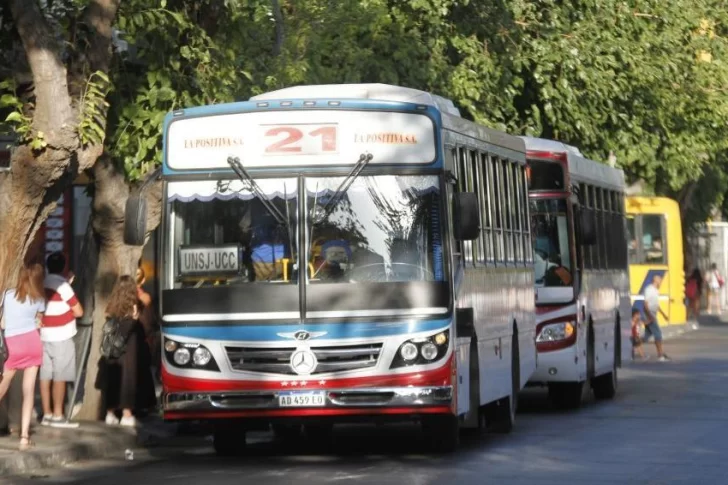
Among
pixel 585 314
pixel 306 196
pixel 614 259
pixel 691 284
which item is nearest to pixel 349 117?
pixel 306 196

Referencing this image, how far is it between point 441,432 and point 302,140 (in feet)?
8.87

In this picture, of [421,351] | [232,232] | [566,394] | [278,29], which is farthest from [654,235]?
[232,232]

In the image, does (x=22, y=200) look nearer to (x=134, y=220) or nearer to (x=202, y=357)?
(x=134, y=220)

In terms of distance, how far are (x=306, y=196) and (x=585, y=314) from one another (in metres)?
7.84

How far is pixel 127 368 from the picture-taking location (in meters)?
18.2

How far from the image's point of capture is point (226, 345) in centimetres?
1391

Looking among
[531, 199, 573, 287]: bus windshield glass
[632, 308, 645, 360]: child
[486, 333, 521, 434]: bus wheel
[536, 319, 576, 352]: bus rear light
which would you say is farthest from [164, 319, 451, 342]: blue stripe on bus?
[632, 308, 645, 360]: child

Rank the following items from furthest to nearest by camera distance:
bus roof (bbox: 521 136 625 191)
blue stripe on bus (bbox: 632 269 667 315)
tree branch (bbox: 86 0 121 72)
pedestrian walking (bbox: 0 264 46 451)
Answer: blue stripe on bus (bbox: 632 269 667 315) → bus roof (bbox: 521 136 625 191) → tree branch (bbox: 86 0 121 72) → pedestrian walking (bbox: 0 264 46 451)

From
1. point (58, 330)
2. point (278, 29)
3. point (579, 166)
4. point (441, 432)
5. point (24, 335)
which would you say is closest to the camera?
point (441, 432)

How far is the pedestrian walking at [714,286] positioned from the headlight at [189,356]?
47.6 metres

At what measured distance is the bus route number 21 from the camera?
46.2ft

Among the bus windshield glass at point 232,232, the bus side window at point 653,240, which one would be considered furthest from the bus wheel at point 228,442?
the bus side window at point 653,240

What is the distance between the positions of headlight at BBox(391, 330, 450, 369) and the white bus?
0.04ft

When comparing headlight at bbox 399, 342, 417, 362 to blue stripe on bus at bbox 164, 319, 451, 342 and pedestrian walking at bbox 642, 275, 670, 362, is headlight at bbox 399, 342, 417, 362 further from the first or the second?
pedestrian walking at bbox 642, 275, 670, 362
